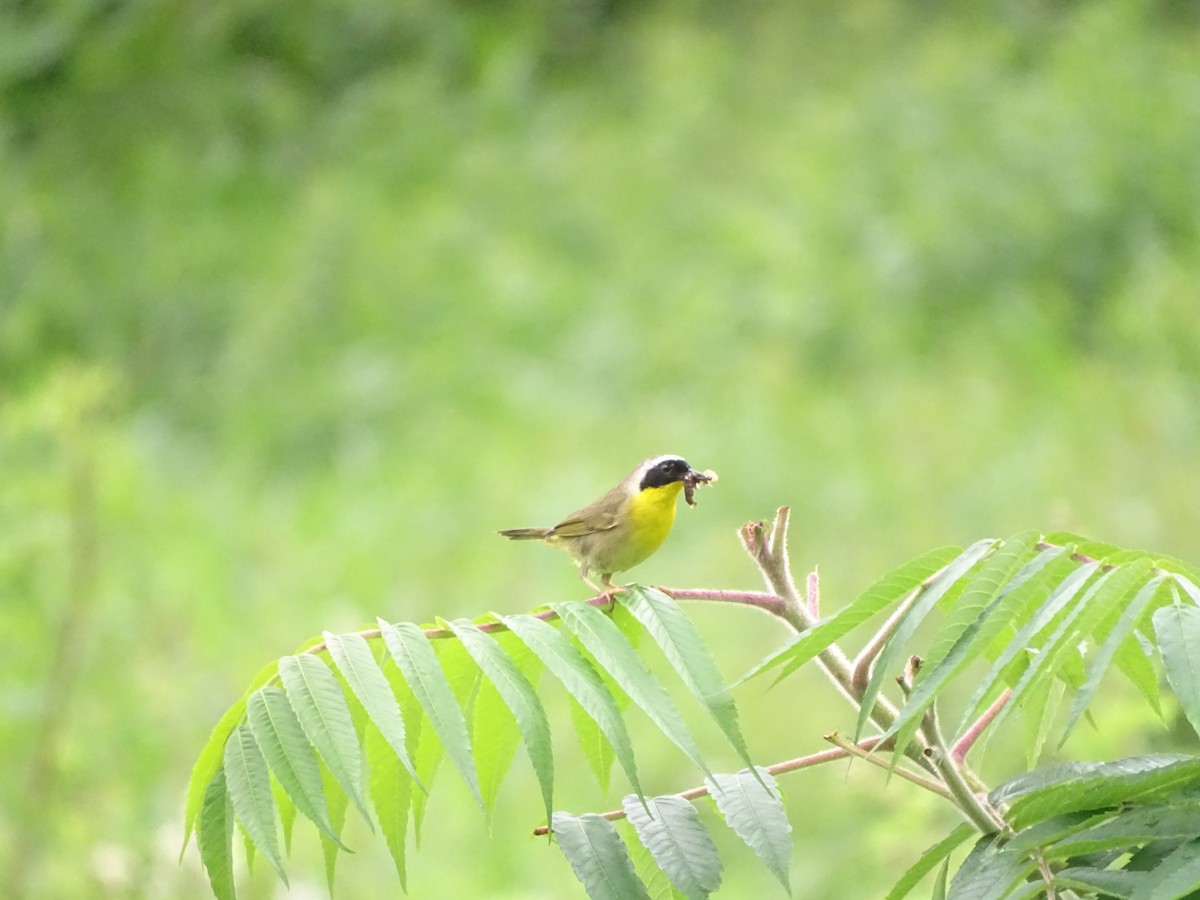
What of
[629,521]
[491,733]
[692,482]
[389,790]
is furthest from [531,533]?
[389,790]

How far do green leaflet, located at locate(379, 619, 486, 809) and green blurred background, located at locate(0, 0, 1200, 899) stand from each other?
1990 mm

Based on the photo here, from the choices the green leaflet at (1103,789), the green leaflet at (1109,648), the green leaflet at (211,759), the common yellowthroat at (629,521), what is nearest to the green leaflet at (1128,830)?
the green leaflet at (1103,789)

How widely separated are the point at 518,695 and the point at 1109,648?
0.58 meters

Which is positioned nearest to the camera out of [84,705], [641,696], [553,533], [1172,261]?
[641,696]

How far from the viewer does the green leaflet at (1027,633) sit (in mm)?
1402

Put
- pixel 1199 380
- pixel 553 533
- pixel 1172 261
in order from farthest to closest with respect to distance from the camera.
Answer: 1. pixel 1172 261
2. pixel 1199 380
3. pixel 553 533

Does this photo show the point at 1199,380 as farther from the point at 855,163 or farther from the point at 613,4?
the point at 613,4

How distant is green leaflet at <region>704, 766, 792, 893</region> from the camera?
4.97 feet

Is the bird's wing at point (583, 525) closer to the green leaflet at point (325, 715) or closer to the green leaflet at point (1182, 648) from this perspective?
the green leaflet at point (325, 715)

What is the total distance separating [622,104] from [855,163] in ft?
9.27

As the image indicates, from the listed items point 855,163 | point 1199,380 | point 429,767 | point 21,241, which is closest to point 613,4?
point 855,163

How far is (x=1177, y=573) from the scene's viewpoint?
63.4 inches

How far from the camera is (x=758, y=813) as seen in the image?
1567mm

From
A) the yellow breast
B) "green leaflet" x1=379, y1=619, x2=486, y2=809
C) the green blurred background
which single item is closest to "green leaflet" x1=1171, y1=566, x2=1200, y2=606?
Result: "green leaflet" x1=379, y1=619, x2=486, y2=809
